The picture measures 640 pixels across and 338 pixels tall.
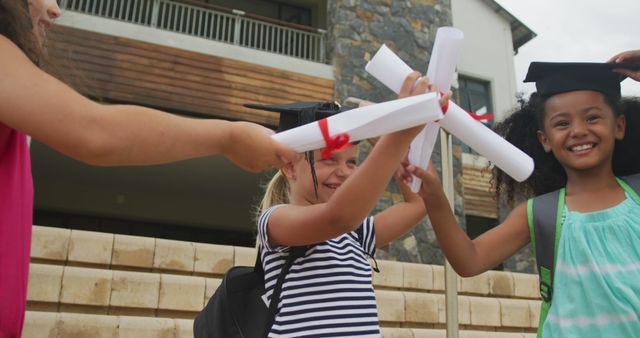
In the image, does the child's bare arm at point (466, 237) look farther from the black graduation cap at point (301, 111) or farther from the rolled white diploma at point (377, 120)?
the rolled white diploma at point (377, 120)

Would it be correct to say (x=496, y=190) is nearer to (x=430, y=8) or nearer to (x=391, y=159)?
(x=391, y=159)

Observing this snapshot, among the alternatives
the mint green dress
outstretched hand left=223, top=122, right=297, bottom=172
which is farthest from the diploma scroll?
the mint green dress

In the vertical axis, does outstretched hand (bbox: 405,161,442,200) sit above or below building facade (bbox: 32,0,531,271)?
below

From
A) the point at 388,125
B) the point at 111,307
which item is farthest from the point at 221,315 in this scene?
the point at 111,307

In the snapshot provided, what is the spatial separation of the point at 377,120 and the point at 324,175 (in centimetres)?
70

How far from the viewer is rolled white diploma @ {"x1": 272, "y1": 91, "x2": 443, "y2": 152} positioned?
3.43 feet

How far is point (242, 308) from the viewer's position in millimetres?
1704

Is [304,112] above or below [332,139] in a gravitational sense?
above

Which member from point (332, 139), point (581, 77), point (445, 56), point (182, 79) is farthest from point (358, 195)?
point (182, 79)

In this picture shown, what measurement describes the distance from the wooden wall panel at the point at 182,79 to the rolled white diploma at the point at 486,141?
6.72 meters

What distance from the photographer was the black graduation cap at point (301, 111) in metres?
1.66

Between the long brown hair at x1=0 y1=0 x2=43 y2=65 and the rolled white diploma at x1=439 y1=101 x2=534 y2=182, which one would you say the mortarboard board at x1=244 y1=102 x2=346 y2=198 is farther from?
the long brown hair at x1=0 y1=0 x2=43 y2=65

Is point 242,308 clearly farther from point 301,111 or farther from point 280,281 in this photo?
point 301,111

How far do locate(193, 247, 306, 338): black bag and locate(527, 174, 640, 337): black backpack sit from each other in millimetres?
798
